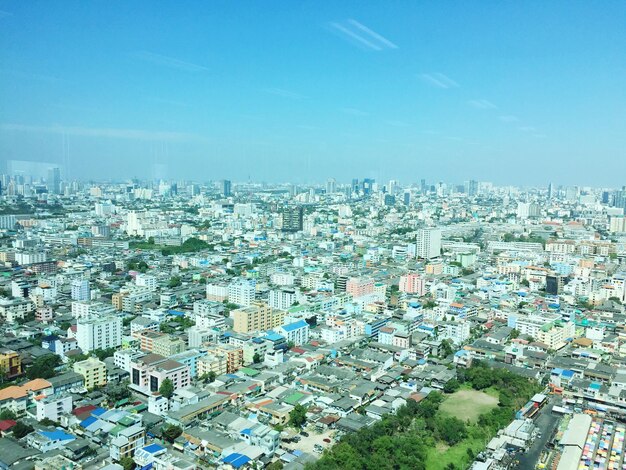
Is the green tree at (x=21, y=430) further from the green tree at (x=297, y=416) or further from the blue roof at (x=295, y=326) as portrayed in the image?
the blue roof at (x=295, y=326)

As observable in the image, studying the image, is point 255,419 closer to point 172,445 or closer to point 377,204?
point 172,445

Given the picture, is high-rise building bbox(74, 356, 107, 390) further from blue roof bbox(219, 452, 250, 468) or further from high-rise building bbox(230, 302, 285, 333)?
blue roof bbox(219, 452, 250, 468)

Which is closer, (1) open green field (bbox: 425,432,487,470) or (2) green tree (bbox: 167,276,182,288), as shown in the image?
(1) open green field (bbox: 425,432,487,470)

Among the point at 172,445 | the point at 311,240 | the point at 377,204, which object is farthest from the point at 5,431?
the point at 377,204

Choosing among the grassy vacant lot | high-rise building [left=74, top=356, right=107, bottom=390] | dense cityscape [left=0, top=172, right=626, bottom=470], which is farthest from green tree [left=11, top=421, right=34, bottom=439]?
the grassy vacant lot

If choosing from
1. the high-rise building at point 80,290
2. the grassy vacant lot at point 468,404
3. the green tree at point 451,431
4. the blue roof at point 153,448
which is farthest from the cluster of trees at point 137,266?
the green tree at point 451,431

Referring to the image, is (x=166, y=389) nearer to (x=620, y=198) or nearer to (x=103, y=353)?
(x=103, y=353)

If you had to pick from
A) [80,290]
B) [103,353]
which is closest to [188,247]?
[80,290]
